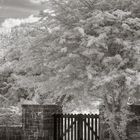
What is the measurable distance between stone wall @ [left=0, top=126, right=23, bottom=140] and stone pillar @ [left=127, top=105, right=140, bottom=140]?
15.3 feet

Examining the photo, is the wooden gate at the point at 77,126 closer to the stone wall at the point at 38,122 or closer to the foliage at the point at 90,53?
the stone wall at the point at 38,122

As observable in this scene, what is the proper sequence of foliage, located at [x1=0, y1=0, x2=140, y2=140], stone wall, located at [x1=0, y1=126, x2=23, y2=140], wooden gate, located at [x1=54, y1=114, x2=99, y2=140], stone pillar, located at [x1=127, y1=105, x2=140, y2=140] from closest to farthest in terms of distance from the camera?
1. foliage, located at [x1=0, y1=0, x2=140, y2=140]
2. stone pillar, located at [x1=127, y1=105, x2=140, y2=140]
3. wooden gate, located at [x1=54, y1=114, x2=99, y2=140]
4. stone wall, located at [x1=0, y1=126, x2=23, y2=140]

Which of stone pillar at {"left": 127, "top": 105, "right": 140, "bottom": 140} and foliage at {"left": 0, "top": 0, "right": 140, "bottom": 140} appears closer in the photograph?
foliage at {"left": 0, "top": 0, "right": 140, "bottom": 140}

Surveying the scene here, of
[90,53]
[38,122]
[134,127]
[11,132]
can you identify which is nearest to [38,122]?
[38,122]

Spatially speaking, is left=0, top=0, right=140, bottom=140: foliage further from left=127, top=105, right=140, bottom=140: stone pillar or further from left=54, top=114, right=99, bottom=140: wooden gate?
left=54, top=114, right=99, bottom=140: wooden gate

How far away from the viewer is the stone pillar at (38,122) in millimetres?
15883

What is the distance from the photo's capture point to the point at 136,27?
13195 millimetres

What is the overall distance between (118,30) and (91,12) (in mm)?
1283

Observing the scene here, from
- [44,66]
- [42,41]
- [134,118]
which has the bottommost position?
[134,118]

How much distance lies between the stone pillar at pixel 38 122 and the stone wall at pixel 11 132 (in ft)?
1.61

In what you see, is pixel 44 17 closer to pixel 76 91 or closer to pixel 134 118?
pixel 76 91

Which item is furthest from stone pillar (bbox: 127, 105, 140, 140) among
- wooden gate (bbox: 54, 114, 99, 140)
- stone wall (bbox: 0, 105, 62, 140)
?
stone wall (bbox: 0, 105, 62, 140)

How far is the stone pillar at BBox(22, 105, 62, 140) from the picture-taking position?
15883 mm

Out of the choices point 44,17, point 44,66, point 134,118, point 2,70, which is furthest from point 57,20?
point 2,70
